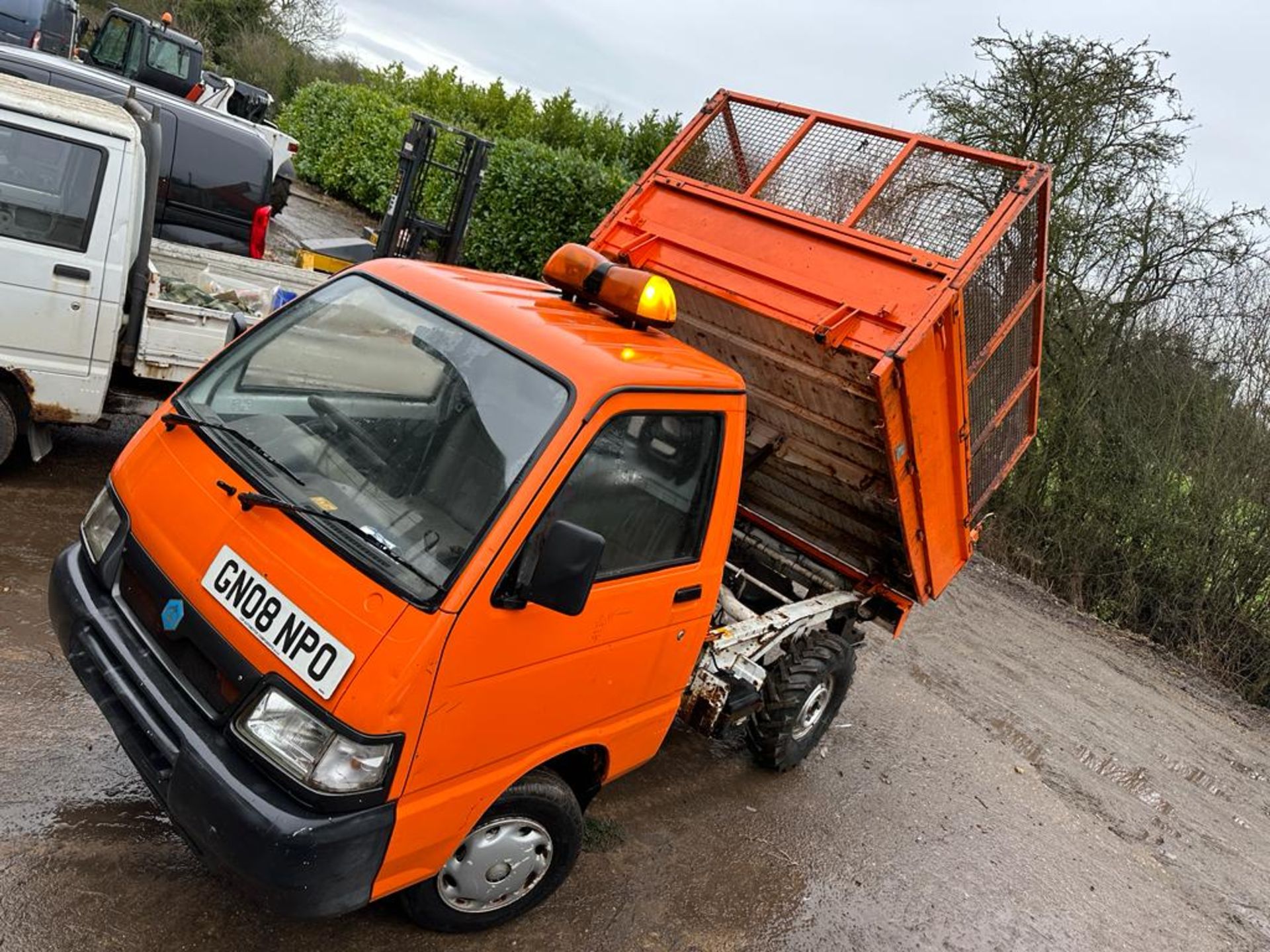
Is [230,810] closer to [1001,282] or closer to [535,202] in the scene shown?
[1001,282]

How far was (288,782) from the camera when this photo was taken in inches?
92.3

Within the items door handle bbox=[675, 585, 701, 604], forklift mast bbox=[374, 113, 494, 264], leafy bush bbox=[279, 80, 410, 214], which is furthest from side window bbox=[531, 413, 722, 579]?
leafy bush bbox=[279, 80, 410, 214]

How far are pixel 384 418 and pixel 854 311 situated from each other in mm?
2069

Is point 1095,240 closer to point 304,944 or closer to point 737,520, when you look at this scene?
point 737,520

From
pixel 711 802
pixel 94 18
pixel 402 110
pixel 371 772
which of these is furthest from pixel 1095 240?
pixel 94 18

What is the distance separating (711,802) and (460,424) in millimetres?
2657

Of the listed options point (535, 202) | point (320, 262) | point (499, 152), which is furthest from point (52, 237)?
point (499, 152)

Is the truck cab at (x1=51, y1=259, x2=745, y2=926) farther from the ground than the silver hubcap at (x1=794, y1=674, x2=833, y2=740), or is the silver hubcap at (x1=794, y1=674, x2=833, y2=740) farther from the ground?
the truck cab at (x1=51, y1=259, x2=745, y2=926)

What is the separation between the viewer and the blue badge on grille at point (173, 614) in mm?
2637

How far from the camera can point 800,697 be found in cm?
461

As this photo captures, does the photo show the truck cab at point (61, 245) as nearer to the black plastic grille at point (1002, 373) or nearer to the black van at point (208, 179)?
the black van at point (208, 179)

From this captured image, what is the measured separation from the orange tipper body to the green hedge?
870cm

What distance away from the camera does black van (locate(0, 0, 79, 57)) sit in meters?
17.9

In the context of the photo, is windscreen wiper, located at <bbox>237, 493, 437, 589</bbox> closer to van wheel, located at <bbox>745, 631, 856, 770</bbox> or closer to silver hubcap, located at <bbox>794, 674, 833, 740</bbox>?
van wheel, located at <bbox>745, 631, 856, 770</bbox>
